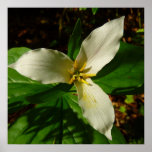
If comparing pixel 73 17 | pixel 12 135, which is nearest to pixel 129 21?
pixel 73 17

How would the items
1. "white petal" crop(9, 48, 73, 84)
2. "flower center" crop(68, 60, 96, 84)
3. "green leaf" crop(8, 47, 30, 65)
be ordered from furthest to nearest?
"green leaf" crop(8, 47, 30, 65), "flower center" crop(68, 60, 96, 84), "white petal" crop(9, 48, 73, 84)

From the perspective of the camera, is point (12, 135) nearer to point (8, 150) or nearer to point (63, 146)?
point (8, 150)

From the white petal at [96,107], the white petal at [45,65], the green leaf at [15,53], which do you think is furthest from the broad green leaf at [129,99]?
the green leaf at [15,53]

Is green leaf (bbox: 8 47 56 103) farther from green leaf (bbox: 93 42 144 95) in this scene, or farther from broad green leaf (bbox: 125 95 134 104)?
broad green leaf (bbox: 125 95 134 104)

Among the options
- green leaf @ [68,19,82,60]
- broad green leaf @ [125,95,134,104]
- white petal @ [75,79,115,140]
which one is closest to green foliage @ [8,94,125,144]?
white petal @ [75,79,115,140]

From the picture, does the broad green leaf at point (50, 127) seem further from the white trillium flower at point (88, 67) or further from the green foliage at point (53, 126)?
the white trillium flower at point (88, 67)

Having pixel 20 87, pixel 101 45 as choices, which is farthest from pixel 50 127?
pixel 101 45
